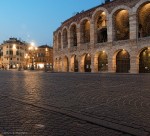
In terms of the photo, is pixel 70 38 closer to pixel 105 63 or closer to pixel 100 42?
pixel 100 42

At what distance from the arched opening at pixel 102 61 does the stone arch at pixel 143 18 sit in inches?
261

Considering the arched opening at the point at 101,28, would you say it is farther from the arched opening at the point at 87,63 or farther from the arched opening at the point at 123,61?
the arched opening at the point at 123,61

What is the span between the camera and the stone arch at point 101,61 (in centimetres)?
4378

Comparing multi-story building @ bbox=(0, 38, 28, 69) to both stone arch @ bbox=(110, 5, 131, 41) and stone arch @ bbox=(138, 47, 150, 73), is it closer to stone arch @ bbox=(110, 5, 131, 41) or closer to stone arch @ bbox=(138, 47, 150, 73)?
stone arch @ bbox=(110, 5, 131, 41)

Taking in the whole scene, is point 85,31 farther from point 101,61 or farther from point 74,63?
point 101,61

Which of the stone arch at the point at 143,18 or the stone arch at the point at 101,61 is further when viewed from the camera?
the stone arch at the point at 101,61

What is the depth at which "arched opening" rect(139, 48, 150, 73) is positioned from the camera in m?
37.7

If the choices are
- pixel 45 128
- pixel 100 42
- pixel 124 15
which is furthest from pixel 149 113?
pixel 100 42

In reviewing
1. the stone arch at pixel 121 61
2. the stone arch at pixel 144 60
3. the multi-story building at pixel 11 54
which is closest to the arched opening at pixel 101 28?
the stone arch at pixel 121 61

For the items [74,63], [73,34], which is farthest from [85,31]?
[74,63]

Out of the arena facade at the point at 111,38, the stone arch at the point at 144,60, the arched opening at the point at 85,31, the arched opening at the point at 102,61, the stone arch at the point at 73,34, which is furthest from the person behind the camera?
the stone arch at the point at 73,34

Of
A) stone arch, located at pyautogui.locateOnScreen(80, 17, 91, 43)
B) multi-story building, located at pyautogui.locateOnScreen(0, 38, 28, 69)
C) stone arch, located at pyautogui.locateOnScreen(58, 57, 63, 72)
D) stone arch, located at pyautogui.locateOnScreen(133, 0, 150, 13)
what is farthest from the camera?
multi-story building, located at pyautogui.locateOnScreen(0, 38, 28, 69)

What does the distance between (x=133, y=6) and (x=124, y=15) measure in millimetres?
4300

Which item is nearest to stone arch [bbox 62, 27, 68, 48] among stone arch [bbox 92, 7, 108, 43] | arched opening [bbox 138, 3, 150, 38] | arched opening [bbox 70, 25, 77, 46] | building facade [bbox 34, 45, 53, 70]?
arched opening [bbox 70, 25, 77, 46]
